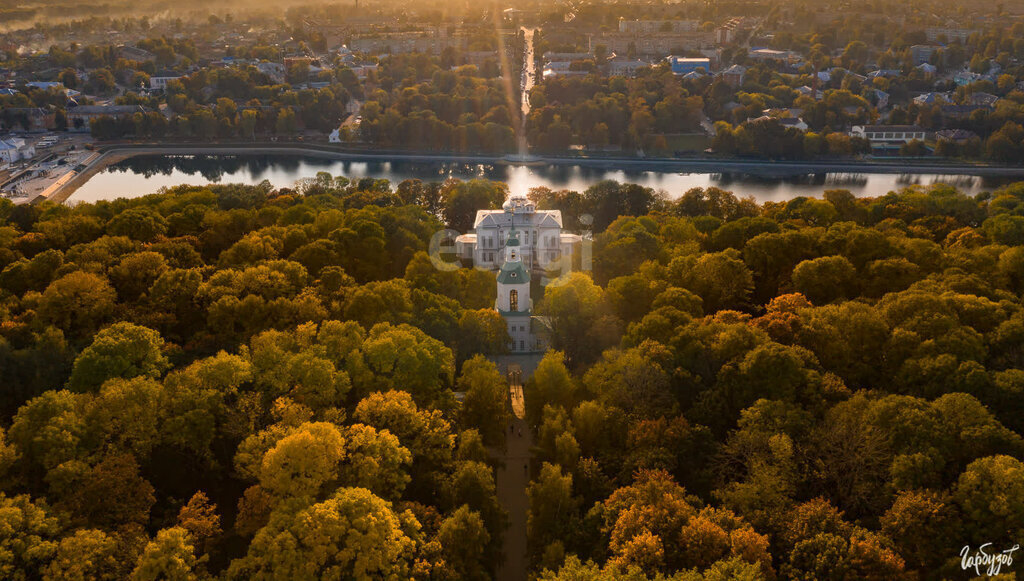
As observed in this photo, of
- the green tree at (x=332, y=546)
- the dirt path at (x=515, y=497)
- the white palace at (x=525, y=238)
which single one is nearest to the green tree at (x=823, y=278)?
the white palace at (x=525, y=238)

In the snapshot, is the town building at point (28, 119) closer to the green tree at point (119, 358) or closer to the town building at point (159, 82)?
the town building at point (159, 82)

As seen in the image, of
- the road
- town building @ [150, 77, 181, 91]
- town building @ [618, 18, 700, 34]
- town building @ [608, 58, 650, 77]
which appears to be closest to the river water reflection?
the road

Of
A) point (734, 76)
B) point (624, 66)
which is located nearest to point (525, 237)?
point (734, 76)

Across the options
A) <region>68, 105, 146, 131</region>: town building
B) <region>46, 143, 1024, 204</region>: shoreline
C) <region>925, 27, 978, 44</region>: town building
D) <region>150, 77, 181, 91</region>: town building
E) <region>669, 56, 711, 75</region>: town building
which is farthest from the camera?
<region>925, 27, 978, 44</region>: town building

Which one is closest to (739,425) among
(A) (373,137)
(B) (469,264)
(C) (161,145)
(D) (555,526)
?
(D) (555,526)

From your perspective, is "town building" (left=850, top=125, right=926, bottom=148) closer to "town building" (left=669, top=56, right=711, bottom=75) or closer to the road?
"town building" (left=669, top=56, right=711, bottom=75)

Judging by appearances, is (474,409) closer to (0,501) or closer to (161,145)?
(0,501)

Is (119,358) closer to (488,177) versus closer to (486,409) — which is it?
(486,409)
